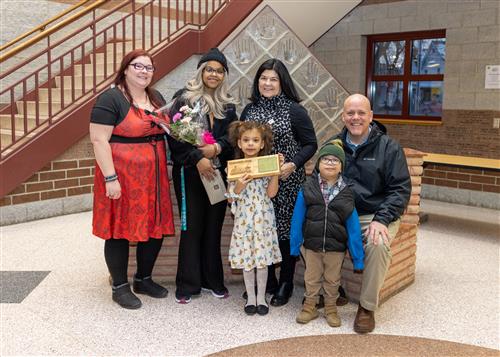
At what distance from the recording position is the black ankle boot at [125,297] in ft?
9.36

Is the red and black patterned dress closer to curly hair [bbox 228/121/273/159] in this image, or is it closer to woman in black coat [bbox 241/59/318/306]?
curly hair [bbox 228/121/273/159]

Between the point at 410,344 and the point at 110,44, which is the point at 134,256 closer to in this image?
the point at 410,344

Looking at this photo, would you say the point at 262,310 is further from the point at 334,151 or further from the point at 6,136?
the point at 6,136

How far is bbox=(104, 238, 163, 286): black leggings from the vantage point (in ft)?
9.36

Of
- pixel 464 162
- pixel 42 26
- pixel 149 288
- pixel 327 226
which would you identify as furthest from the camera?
pixel 42 26

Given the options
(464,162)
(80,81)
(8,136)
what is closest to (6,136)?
(8,136)

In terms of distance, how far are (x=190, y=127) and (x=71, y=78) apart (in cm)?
349

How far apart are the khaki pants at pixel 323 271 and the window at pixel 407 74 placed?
4723 mm

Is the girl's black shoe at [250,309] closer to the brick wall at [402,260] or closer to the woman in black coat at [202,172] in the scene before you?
the woman in black coat at [202,172]

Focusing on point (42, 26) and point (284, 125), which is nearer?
point (284, 125)

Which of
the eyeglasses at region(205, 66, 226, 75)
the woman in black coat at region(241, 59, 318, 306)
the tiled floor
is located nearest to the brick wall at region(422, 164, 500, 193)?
the tiled floor

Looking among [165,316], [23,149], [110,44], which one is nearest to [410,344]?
[165,316]

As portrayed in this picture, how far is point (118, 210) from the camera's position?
2754mm

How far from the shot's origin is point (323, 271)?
2678mm
